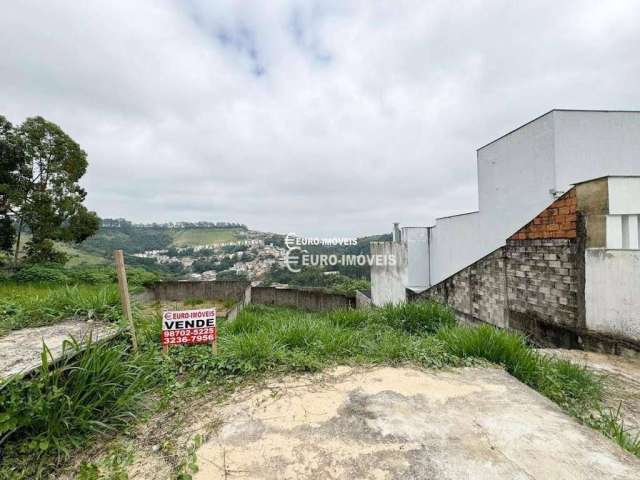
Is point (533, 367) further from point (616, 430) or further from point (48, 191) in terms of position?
point (48, 191)

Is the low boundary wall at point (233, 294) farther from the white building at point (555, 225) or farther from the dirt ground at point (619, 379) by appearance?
the dirt ground at point (619, 379)

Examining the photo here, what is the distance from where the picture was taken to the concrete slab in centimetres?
126

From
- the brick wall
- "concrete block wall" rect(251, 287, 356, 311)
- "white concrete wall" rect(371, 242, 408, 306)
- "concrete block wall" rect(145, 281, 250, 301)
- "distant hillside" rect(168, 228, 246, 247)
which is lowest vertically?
"concrete block wall" rect(251, 287, 356, 311)

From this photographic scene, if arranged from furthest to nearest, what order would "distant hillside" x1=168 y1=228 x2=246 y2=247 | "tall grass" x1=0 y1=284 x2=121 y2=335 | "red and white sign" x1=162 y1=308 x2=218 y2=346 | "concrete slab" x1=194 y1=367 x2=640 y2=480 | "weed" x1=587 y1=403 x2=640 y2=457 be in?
"distant hillside" x1=168 y1=228 x2=246 y2=247, "tall grass" x1=0 y1=284 x2=121 y2=335, "red and white sign" x1=162 y1=308 x2=218 y2=346, "weed" x1=587 y1=403 x2=640 y2=457, "concrete slab" x1=194 y1=367 x2=640 y2=480

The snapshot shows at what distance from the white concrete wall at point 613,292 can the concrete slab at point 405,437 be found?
1885mm

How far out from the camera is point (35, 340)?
224 cm

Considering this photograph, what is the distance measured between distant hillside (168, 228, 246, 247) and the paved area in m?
43.5

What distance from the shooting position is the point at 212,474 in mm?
1246

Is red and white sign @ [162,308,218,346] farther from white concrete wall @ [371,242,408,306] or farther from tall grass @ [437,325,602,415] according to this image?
white concrete wall @ [371,242,408,306]

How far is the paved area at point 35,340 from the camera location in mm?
1771

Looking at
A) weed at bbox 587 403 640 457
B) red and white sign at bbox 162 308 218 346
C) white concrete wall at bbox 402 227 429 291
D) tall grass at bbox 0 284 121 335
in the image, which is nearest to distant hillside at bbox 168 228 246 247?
→ white concrete wall at bbox 402 227 429 291

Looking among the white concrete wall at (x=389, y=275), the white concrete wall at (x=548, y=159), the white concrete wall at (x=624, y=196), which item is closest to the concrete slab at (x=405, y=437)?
the white concrete wall at (x=624, y=196)

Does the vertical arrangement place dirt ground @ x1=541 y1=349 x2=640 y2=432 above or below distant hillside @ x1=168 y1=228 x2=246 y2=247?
below

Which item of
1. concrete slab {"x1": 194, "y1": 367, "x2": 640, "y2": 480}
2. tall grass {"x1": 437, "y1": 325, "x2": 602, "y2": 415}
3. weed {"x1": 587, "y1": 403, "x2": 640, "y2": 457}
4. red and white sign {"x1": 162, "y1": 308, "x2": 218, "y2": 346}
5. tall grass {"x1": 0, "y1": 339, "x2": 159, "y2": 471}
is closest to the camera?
concrete slab {"x1": 194, "y1": 367, "x2": 640, "y2": 480}
